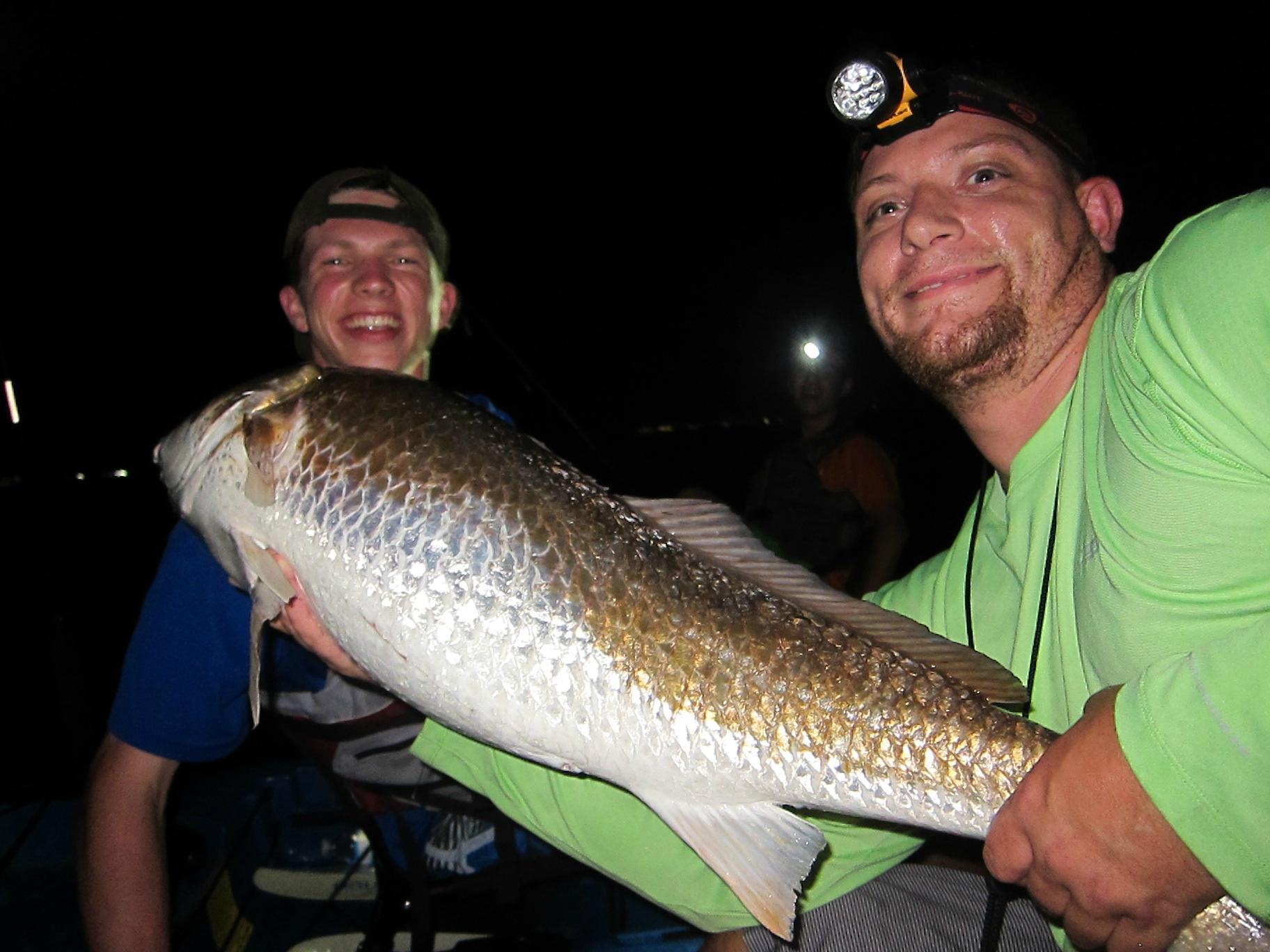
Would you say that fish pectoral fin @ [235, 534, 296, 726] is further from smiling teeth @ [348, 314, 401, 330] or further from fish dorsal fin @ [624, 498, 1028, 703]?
smiling teeth @ [348, 314, 401, 330]

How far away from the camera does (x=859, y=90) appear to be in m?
1.95

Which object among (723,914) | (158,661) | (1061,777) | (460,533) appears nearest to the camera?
(1061,777)

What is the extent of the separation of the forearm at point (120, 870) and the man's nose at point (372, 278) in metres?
1.62

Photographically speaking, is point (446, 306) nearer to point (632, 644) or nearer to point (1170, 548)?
point (632, 644)

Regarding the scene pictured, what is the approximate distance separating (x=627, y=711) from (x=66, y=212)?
5680 centimetres

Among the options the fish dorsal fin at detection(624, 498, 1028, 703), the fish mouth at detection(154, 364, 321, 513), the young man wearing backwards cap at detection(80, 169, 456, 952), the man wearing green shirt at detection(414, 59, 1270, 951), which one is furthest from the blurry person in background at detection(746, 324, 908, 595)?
the fish mouth at detection(154, 364, 321, 513)

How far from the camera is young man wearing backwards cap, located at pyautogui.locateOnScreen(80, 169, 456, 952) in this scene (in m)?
2.01

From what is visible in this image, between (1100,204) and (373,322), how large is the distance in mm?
2156

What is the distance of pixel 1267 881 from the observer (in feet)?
3.02

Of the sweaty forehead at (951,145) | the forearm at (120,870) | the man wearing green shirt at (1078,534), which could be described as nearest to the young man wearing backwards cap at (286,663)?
the forearm at (120,870)

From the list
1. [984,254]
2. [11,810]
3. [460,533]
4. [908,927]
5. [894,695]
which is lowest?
[11,810]

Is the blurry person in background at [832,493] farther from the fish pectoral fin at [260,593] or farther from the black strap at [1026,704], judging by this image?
the fish pectoral fin at [260,593]

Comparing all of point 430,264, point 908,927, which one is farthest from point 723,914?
point 430,264

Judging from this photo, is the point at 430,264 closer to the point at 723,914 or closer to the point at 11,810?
the point at 723,914
